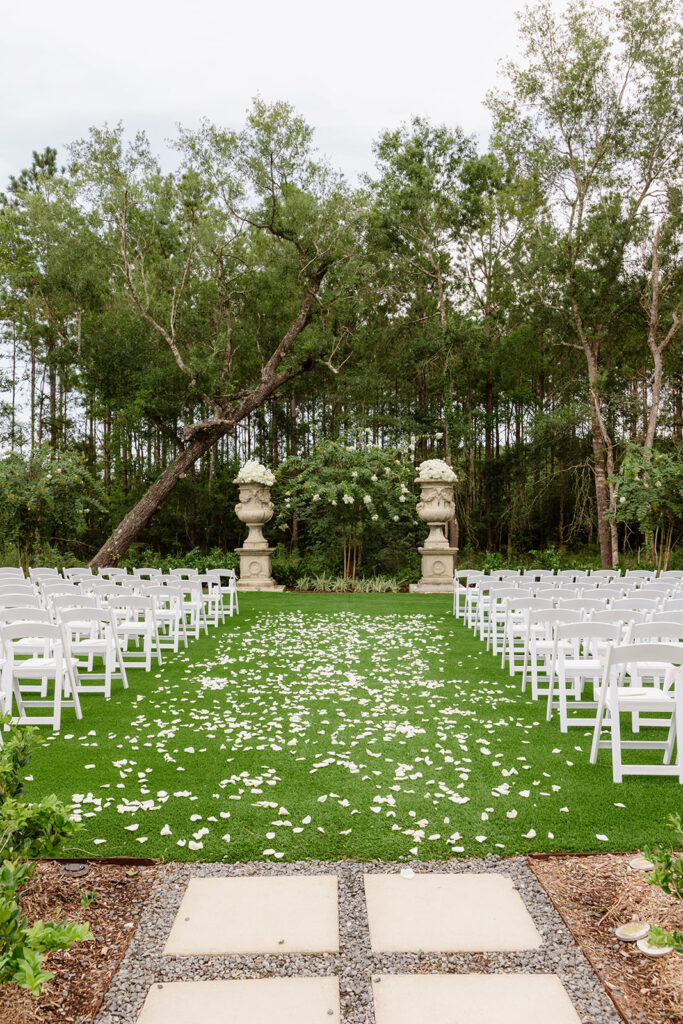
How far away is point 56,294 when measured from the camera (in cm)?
2152

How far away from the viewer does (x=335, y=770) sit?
175 inches

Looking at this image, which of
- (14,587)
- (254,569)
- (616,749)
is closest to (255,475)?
(254,569)

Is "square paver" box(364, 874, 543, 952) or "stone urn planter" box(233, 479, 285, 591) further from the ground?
"stone urn planter" box(233, 479, 285, 591)

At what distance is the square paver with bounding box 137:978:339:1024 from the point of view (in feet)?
7.06

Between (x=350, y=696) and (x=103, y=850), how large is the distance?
129 inches

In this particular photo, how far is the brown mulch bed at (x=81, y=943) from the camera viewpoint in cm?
221

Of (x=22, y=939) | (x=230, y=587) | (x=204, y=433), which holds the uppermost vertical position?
(x=204, y=433)

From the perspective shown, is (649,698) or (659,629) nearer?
(649,698)

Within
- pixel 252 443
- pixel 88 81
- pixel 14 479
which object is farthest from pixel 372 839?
pixel 252 443

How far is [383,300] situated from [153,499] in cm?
1011

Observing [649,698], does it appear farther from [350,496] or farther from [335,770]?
[350,496]

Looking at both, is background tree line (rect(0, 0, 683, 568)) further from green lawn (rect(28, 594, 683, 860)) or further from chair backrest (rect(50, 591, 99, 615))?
green lawn (rect(28, 594, 683, 860))

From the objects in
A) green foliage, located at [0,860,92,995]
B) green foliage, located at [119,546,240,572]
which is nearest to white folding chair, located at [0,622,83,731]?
green foliage, located at [0,860,92,995]

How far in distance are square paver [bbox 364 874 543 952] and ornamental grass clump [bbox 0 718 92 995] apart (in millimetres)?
A: 1209
